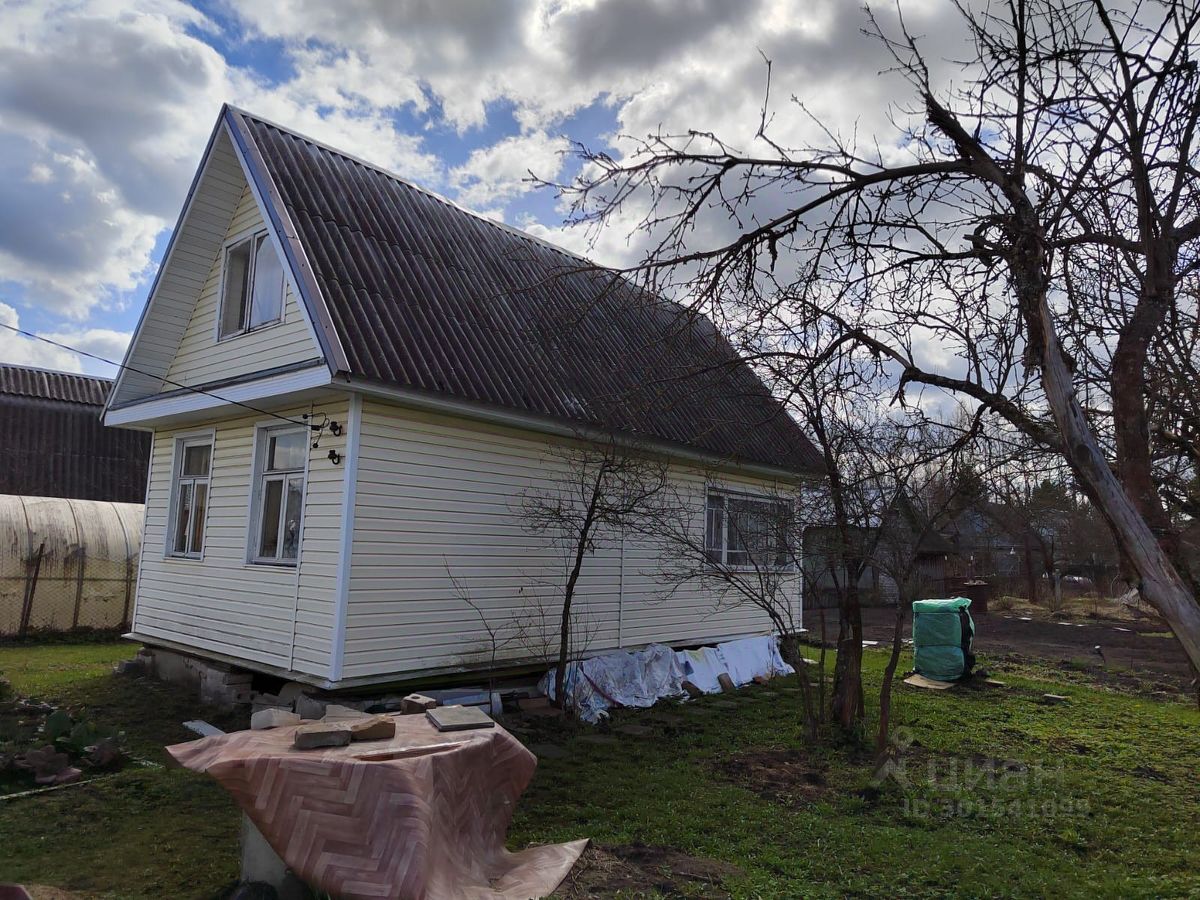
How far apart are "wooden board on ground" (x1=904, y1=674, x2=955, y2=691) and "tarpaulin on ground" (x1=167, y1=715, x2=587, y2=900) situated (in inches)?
376

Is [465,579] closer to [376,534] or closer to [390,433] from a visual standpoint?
[376,534]

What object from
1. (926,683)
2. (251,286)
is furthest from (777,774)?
(251,286)

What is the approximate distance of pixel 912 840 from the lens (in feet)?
18.3

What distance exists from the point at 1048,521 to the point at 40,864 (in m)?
21.7

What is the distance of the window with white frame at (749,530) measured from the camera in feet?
28.5

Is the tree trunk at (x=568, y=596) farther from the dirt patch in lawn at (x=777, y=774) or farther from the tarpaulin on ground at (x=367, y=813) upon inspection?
the tarpaulin on ground at (x=367, y=813)

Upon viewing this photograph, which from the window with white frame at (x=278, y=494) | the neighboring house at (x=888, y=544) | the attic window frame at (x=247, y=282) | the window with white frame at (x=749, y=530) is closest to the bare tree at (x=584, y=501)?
the window with white frame at (x=749, y=530)

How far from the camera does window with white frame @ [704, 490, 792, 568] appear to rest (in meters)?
8.69

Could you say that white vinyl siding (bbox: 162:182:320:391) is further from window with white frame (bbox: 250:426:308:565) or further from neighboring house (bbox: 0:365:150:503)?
neighboring house (bbox: 0:365:150:503)

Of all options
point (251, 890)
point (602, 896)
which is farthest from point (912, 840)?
point (251, 890)

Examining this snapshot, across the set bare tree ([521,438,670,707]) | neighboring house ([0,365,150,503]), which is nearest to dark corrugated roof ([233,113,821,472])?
bare tree ([521,438,670,707])

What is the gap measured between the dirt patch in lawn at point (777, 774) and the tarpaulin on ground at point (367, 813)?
2.81 m

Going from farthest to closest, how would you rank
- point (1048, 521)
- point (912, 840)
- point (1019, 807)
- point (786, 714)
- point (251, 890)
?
1. point (1048, 521)
2. point (786, 714)
3. point (1019, 807)
4. point (912, 840)
5. point (251, 890)

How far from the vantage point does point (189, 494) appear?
11.0 m
